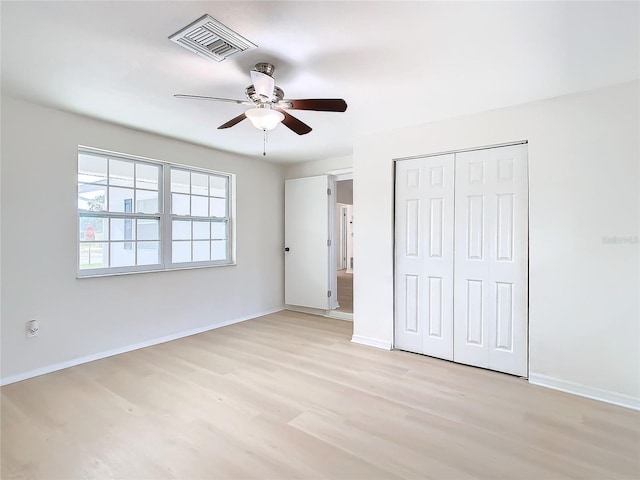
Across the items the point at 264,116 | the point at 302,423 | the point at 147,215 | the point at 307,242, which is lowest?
the point at 302,423

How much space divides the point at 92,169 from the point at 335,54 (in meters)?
2.80

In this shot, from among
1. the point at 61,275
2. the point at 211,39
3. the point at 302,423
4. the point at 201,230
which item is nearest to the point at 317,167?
the point at 201,230

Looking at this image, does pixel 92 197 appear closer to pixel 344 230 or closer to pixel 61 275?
pixel 61 275

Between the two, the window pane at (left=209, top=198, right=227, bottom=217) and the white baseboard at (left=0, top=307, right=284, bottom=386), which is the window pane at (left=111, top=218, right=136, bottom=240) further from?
the white baseboard at (left=0, top=307, right=284, bottom=386)

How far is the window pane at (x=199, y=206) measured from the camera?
14.2 ft

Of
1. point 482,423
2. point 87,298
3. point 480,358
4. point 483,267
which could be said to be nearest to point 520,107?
point 483,267

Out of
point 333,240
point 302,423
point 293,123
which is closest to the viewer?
point 302,423

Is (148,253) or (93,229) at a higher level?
(93,229)

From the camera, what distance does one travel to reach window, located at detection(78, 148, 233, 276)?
339cm

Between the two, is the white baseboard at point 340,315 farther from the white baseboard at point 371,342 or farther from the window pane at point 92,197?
the window pane at point 92,197

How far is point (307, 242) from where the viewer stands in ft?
17.3

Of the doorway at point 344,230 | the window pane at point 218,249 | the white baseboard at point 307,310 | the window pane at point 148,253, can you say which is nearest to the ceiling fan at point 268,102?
the window pane at point 148,253

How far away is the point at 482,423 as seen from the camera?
7.18ft

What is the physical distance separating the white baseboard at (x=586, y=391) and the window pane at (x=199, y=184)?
13.6ft
